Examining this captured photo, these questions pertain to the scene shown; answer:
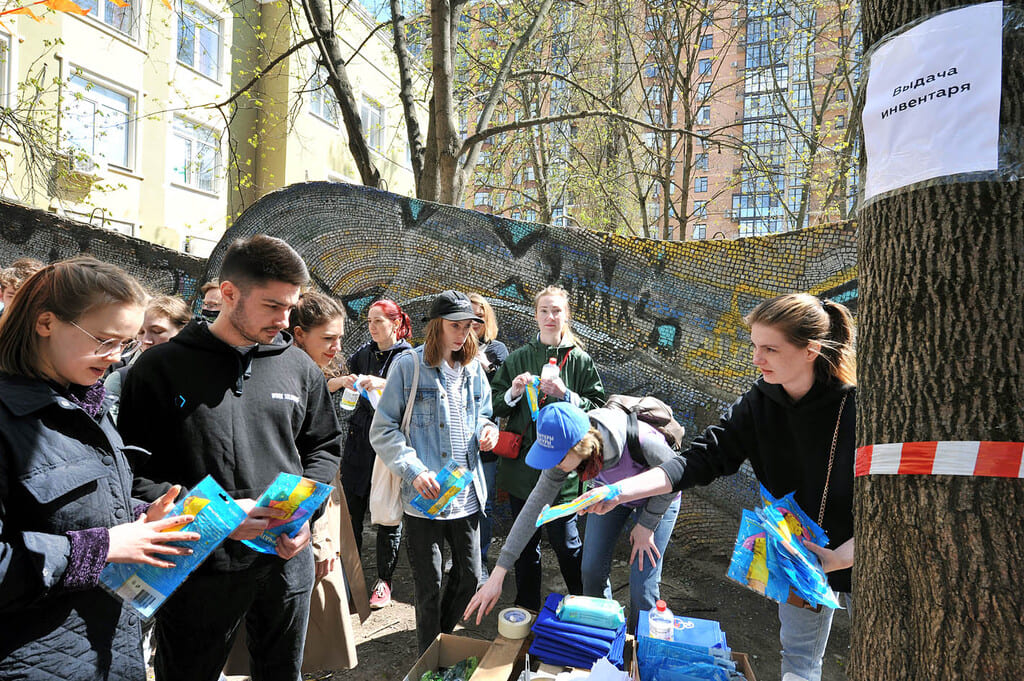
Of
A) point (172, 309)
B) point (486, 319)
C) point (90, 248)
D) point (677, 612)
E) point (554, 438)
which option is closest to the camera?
point (554, 438)

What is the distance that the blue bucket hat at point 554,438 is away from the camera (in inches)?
104

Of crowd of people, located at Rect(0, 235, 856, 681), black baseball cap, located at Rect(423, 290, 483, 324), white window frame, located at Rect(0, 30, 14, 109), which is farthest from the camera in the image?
white window frame, located at Rect(0, 30, 14, 109)

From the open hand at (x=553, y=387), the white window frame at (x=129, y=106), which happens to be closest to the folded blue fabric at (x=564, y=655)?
the open hand at (x=553, y=387)

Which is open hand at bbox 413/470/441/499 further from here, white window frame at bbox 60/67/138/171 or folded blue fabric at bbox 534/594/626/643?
white window frame at bbox 60/67/138/171

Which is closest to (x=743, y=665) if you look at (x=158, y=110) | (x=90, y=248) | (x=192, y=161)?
(x=90, y=248)

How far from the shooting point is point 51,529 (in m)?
1.55

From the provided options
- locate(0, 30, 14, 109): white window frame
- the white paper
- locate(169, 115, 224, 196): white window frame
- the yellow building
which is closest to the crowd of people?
the white paper

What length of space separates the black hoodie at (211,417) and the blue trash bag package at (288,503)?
77 millimetres

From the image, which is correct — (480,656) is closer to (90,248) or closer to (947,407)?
(947,407)

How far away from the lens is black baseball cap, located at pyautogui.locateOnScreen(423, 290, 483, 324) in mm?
3307

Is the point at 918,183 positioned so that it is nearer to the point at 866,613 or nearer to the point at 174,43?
the point at 866,613

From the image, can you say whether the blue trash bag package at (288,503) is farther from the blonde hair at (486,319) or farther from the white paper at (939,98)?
the blonde hair at (486,319)

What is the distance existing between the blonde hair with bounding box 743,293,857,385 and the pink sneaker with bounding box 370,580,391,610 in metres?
3.07

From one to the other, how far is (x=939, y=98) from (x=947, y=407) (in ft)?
2.02
